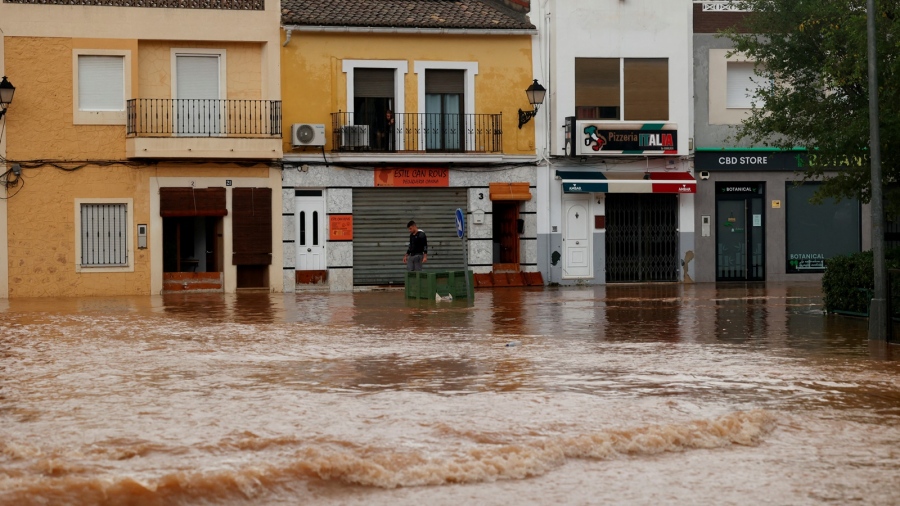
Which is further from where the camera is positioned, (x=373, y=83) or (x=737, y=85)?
(x=737, y=85)

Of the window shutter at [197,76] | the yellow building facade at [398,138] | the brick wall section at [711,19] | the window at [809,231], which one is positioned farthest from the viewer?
the window at [809,231]

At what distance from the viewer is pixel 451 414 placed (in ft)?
32.6

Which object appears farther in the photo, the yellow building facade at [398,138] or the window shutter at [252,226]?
the yellow building facade at [398,138]

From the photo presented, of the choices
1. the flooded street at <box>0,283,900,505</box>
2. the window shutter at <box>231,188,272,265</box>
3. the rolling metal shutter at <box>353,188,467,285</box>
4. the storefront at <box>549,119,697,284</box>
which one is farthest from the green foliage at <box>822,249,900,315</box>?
the window shutter at <box>231,188,272,265</box>

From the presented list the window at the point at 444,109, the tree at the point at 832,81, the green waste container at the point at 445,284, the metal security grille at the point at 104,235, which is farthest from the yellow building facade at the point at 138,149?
the tree at the point at 832,81

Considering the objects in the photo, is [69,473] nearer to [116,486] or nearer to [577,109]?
[116,486]

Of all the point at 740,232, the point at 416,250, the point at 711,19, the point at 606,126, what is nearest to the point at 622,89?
the point at 606,126

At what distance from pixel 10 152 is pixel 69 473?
2277cm

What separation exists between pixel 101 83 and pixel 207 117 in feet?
8.19

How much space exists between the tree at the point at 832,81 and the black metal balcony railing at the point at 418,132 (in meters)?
10.2

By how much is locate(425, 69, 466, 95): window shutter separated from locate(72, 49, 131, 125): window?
7.16 m

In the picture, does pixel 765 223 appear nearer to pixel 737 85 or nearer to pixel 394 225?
pixel 737 85

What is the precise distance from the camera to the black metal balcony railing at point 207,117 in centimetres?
2950

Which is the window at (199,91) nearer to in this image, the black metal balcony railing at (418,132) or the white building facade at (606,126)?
the black metal balcony railing at (418,132)
